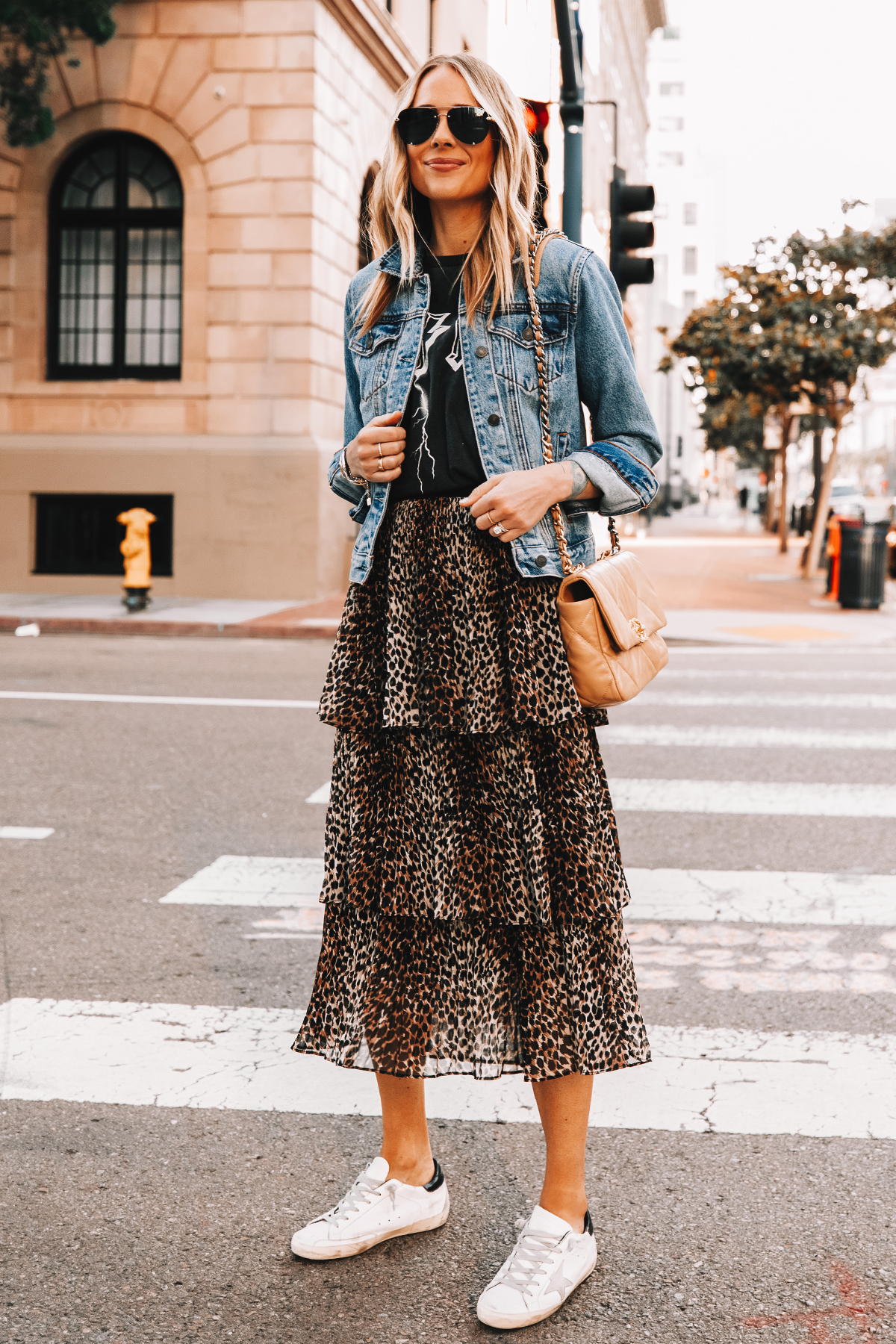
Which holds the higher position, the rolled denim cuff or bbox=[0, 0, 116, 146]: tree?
bbox=[0, 0, 116, 146]: tree

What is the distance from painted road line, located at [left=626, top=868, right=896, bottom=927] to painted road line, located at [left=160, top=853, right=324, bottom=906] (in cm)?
117

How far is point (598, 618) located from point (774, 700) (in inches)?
313

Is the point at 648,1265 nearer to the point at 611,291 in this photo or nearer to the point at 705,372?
the point at 611,291

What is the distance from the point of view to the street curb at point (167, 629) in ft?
47.1

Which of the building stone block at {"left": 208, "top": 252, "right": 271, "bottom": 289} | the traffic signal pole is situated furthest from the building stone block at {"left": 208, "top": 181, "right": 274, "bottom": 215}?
the traffic signal pole

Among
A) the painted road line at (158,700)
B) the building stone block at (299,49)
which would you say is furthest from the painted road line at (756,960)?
the building stone block at (299,49)

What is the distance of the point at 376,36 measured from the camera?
19641 millimetres

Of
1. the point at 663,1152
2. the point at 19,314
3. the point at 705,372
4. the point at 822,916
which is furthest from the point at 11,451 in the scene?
the point at 663,1152

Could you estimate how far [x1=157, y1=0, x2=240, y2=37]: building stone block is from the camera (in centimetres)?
1748

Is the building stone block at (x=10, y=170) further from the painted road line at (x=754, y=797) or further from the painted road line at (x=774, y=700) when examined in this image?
the painted road line at (x=754, y=797)

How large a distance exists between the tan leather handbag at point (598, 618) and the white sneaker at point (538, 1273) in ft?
3.10

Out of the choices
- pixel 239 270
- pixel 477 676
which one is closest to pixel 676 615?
pixel 239 270

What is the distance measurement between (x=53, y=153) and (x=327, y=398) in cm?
443

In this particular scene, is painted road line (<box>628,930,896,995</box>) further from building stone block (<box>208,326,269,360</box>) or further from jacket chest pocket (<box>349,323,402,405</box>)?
building stone block (<box>208,326,269,360</box>)
